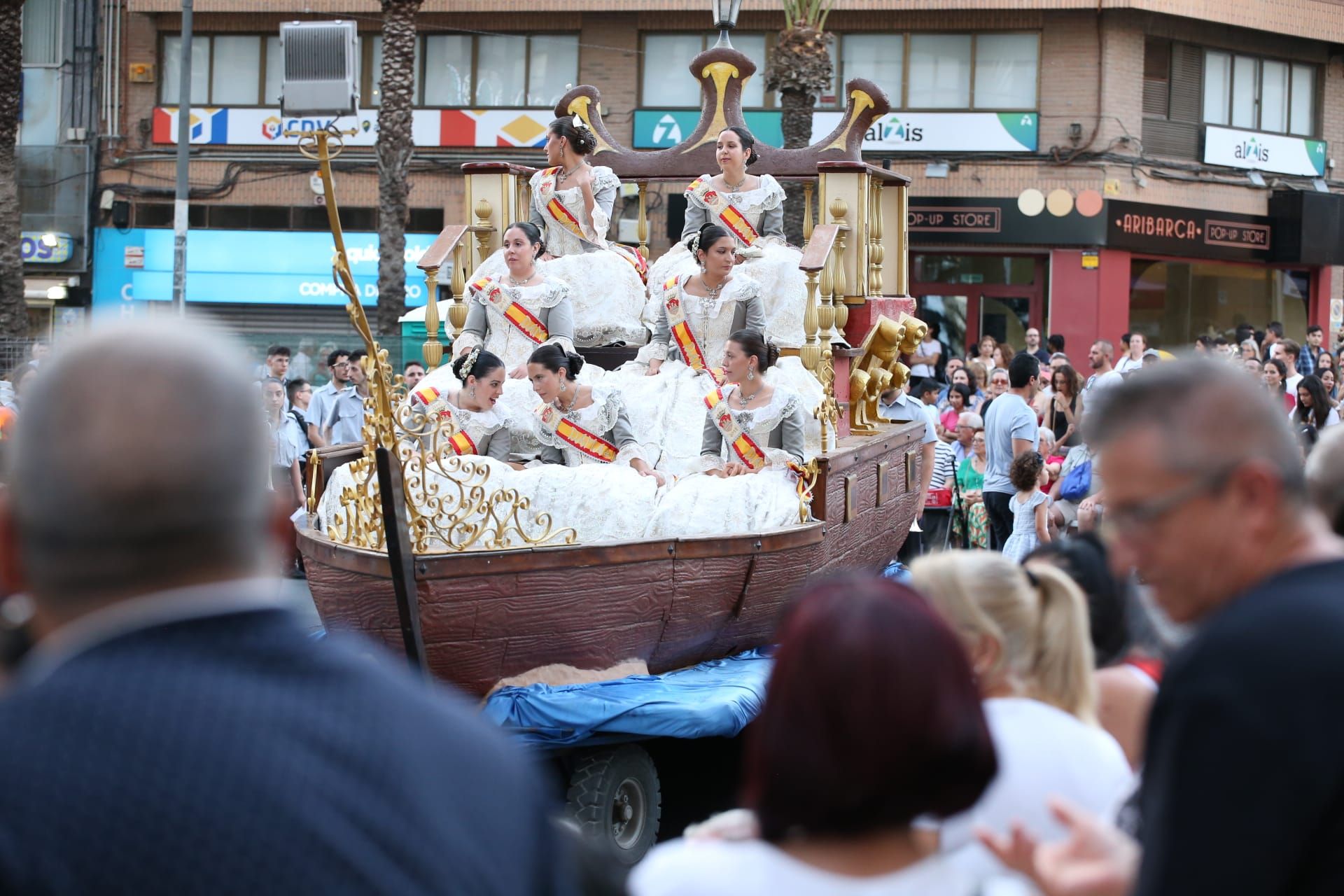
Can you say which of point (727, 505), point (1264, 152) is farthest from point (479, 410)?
point (1264, 152)

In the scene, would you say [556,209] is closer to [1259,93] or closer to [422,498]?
[422,498]

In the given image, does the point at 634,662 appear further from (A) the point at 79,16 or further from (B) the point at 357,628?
(A) the point at 79,16

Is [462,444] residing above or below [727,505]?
above

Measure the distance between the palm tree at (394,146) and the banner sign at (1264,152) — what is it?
1295cm

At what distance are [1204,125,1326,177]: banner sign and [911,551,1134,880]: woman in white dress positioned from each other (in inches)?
990

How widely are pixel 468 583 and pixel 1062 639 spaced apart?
3.90m

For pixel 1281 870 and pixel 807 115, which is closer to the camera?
pixel 1281 870

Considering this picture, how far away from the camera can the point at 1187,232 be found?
26.2m

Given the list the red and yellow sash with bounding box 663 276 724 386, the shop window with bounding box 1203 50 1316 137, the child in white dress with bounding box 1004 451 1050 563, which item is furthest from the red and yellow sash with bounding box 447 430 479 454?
the shop window with bounding box 1203 50 1316 137

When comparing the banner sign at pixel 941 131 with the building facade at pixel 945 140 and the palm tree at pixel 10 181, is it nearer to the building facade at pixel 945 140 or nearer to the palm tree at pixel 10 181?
the building facade at pixel 945 140

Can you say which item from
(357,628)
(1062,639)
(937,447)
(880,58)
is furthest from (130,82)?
(1062,639)

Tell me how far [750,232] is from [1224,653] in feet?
29.1

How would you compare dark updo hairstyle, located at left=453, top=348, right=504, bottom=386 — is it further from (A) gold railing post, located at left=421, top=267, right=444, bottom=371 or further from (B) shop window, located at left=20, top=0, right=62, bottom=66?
(B) shop window, located at left=20, top=0, right=62, bottom=66

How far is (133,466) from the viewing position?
166 centimetres
